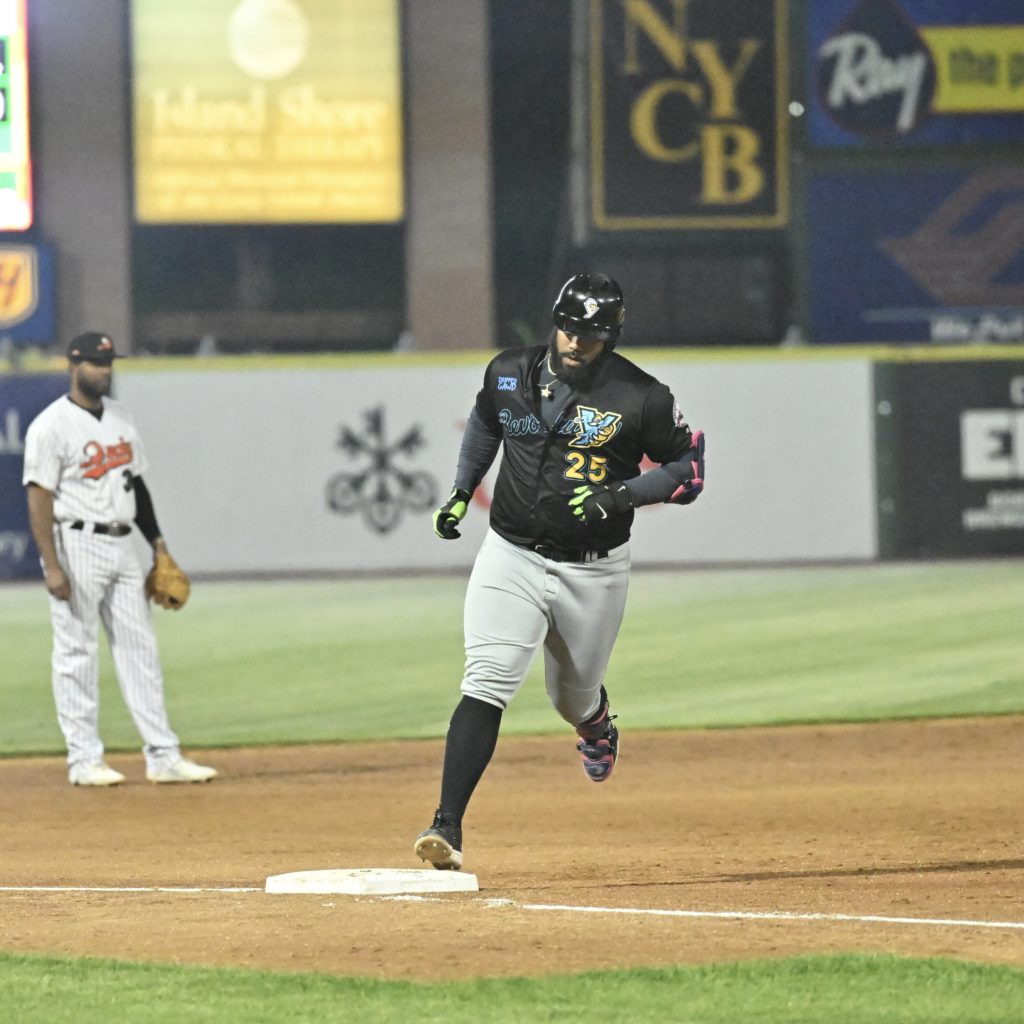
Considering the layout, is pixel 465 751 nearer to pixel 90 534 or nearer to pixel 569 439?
pixel 569 439

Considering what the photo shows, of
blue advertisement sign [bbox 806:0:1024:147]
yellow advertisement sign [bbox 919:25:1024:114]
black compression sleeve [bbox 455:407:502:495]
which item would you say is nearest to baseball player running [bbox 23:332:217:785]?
black compression sleeve [bbox 455:407:502:495]

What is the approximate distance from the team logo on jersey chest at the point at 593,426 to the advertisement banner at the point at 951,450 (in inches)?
487

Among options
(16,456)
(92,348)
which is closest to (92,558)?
(92,348)

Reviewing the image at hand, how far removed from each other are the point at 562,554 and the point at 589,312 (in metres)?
0.64

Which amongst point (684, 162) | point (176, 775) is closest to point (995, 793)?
point (176, 775)

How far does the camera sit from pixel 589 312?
552 cm

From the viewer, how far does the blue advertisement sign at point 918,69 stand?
21156 mm

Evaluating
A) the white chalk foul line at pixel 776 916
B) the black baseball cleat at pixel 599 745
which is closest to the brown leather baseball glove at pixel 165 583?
the black baseball cleat at pixel 599 745

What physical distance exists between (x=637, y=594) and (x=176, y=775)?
789 cm

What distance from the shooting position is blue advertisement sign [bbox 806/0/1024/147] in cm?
2116

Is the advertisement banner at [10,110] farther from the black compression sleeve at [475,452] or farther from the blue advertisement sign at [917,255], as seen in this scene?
the blue advertisement sign at [917,255]

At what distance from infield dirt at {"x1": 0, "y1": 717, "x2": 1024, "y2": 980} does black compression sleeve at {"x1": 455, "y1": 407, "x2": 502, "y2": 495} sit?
1079 mm

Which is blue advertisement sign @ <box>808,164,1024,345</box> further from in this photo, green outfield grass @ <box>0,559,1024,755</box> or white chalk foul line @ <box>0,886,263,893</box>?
white chalk foul line @ <box>0,886,263,893</box>

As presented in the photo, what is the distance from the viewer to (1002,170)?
70.8 ft
